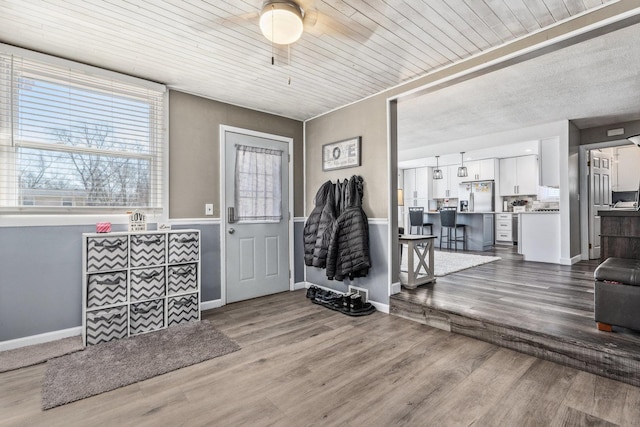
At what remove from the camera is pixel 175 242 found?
9.81 ft

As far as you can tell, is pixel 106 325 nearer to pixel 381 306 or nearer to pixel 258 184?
pixel 258 184

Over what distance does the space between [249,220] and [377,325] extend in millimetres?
1927

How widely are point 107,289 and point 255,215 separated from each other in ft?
5.64

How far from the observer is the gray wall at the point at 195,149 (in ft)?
10.8

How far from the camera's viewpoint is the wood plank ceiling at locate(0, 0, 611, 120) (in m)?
2.02

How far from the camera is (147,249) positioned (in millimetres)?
2844

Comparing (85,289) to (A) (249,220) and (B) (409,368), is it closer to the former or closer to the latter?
(A) (249,220)

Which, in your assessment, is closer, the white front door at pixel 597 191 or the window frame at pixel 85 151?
the window frame at pixel 85 151

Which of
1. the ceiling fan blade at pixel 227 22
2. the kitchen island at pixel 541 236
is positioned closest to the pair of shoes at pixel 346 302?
the ceiling fan blade at pixel 227 22

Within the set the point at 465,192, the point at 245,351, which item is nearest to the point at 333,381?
the point at 245,351

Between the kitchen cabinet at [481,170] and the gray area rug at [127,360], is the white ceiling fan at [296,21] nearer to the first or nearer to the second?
the gray area rug at [127,360]

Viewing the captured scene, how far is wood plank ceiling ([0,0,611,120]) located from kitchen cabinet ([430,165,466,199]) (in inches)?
267

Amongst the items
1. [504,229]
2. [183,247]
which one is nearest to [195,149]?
[183,247]

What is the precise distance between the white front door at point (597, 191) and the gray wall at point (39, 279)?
7.37m
